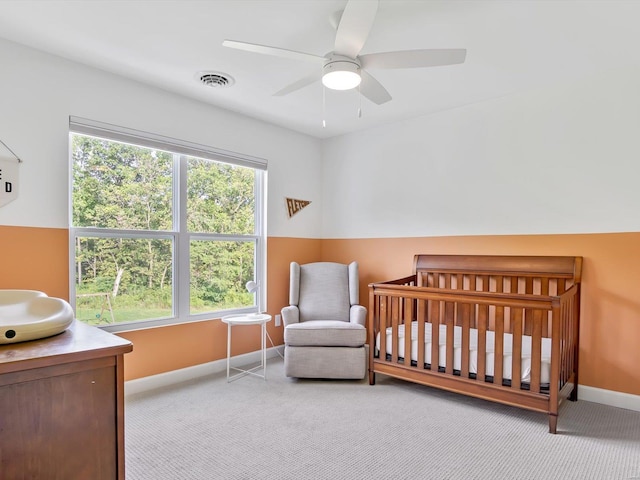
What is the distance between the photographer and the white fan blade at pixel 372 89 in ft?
6.91

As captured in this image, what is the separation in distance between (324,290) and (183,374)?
1.45 meters

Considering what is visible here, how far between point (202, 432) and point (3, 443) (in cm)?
131

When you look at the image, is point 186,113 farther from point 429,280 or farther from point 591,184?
point 591,184

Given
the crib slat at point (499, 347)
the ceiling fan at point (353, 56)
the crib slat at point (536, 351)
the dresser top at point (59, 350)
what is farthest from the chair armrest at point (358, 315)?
the dresser top at point (59, 350)

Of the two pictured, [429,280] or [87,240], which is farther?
[429,280]

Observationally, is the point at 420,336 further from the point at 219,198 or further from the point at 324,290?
the point at 219,198

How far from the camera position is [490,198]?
3.19 meters

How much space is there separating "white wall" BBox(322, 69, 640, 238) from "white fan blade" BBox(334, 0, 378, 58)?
5.99 feet

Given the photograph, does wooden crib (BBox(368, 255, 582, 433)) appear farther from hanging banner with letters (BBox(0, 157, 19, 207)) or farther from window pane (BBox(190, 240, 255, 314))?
hanging banner with letters (BBox(0, 157, 19, 207))

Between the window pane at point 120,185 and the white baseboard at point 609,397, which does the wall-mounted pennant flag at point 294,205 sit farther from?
the white baseboard at point 609,397

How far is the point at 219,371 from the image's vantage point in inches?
132

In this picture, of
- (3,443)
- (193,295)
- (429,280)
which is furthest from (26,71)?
(429,280)

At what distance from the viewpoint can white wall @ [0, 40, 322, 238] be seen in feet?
7.63

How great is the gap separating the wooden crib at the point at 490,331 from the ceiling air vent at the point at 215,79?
1.93 metres
